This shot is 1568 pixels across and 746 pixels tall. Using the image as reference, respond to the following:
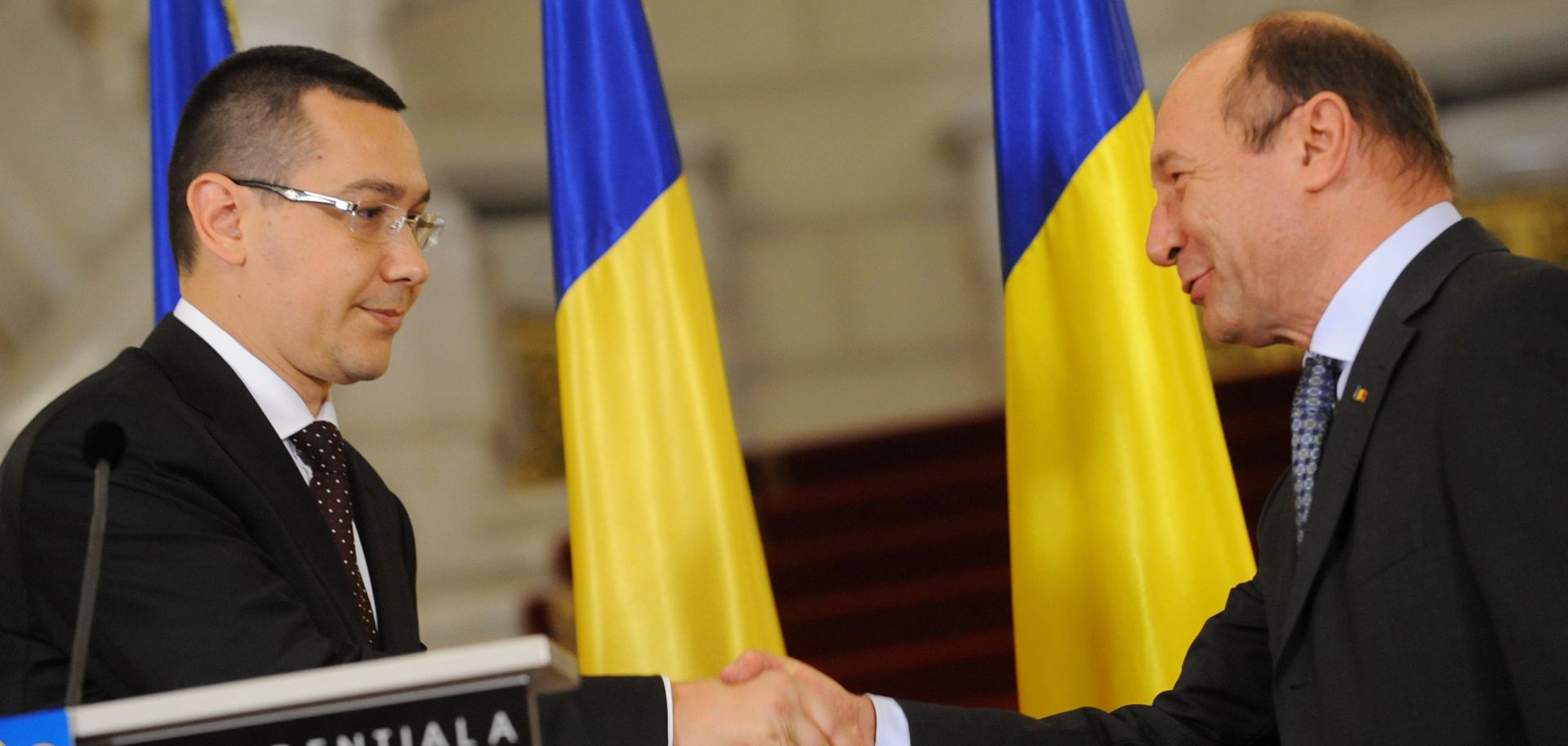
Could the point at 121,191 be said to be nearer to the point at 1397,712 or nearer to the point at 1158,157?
the point at 1158,157

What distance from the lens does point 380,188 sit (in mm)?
2104

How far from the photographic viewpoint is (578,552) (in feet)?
8.44

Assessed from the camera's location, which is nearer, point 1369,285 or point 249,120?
point 1369,285

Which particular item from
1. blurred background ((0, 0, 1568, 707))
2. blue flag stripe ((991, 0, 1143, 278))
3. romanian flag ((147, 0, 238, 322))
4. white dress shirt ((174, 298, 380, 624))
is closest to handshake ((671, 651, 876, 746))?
white dress shirt ((174, 298, 380, 624))

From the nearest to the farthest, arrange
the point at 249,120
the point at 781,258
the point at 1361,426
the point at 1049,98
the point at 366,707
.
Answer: the point at 366,707 < the point at 1361,426 < the point at 249,120 < the point at 1049,98 < the point at 781,258

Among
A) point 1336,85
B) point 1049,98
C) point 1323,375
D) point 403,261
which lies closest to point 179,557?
point 403,261

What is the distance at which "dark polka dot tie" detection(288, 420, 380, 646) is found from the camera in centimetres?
201

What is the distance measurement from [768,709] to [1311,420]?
2.53 feet

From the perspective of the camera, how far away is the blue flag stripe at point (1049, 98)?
2674mm

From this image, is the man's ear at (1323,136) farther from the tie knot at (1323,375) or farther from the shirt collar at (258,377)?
the shirt collar at (258,377)

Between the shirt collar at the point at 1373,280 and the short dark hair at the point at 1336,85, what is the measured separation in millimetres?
72

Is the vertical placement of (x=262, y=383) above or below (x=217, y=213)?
below

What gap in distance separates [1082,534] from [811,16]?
14.2 ft

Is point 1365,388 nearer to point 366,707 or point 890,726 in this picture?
point 890,726
